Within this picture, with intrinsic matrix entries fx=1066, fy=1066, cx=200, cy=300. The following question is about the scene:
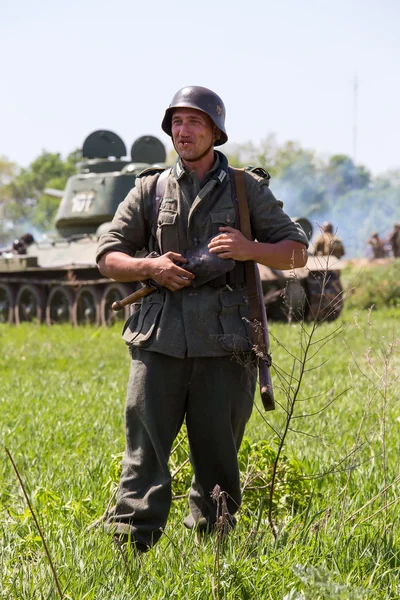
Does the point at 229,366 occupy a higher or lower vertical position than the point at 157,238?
lower

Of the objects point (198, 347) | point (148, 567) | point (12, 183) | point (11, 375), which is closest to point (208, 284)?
point (198, 347)

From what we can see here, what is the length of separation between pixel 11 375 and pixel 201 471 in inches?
251

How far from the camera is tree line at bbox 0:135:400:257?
81438mm

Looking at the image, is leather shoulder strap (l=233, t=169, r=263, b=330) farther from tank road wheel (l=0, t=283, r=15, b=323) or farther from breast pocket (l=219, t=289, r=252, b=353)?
tank road wheel (l=0, t=283, r=15, b=323)

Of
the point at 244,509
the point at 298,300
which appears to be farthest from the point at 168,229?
the point at 298,300

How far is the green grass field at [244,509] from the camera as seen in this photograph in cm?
367

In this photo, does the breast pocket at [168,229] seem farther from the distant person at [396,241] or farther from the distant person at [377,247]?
the distant person at [377,247]

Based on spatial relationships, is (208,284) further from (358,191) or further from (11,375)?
(358,191)

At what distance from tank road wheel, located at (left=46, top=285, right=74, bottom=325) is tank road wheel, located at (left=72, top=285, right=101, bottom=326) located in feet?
0.53

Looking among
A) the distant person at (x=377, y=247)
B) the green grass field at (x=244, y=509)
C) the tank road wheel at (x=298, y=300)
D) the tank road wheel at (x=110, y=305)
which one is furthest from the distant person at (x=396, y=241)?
the green grass field at (x=244, y=509)

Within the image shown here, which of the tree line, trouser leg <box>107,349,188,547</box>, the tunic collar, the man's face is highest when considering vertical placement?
the tree line

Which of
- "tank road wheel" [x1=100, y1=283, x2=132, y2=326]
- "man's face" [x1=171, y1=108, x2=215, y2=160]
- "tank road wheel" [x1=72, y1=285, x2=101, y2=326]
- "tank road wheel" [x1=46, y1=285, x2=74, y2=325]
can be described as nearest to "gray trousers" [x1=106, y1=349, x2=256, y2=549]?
"man's face" [x1=171, y1=108, x2=215, y2=160]

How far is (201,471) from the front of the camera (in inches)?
170

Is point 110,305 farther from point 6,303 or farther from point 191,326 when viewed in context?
point 191,326
